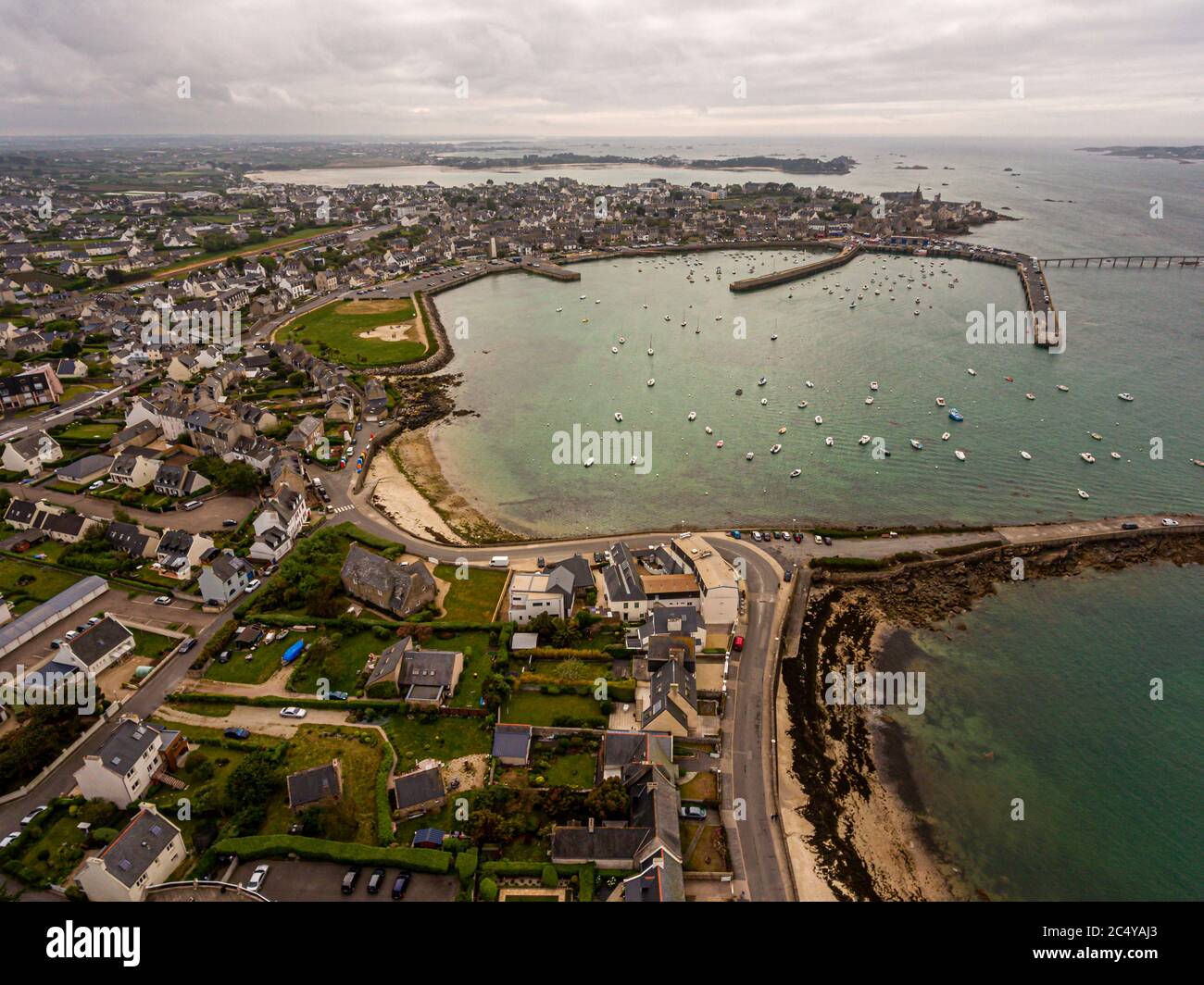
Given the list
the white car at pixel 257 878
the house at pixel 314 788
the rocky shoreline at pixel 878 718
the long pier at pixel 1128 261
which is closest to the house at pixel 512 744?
the house at pixel 314 788

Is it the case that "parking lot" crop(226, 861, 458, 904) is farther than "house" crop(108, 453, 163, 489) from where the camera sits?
No

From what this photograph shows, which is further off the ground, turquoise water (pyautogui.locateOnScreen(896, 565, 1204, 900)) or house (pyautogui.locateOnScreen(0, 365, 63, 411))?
house (pyautogui.locateOnScreen(0, 365, 63, 411))

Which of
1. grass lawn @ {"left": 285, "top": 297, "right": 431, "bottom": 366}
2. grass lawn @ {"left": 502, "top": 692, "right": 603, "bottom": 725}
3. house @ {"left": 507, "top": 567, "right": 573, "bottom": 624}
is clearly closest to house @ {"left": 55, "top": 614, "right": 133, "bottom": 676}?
house @ {"left": 507, "top": 567, "right": 573, "bottom": 624}

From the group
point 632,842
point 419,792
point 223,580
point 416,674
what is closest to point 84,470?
point 223,580

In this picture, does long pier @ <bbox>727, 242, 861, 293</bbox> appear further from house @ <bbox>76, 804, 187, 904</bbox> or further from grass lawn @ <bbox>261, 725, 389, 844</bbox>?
house @ <bbox>76, 804, 187, 904</bbox>

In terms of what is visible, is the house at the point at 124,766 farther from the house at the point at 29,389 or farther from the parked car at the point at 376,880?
the house at the point at 29,389

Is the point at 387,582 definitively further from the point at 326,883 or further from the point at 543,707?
the point at 326,883
